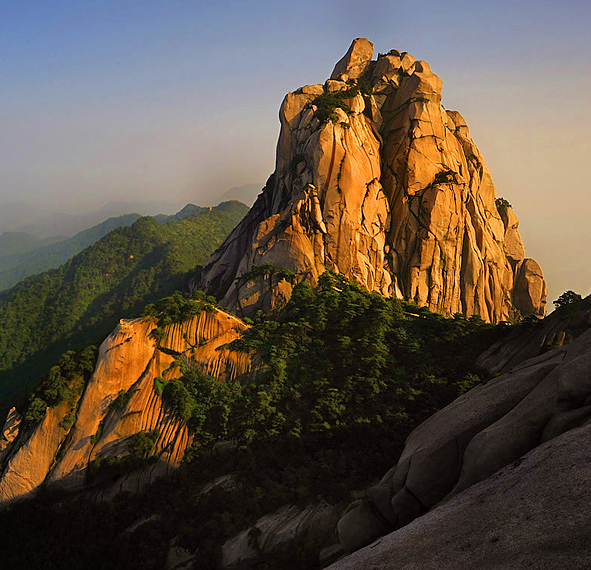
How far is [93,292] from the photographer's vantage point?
89.7 meters

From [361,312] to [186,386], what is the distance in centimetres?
1559

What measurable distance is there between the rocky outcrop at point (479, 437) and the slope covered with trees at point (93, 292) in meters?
50.2

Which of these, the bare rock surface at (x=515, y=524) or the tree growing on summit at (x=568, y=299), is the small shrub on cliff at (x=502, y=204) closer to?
the tree growing on summit at (x=568, y=299)

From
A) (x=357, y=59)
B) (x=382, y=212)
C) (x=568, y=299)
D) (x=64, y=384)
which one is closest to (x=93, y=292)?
(x=64, y=384)

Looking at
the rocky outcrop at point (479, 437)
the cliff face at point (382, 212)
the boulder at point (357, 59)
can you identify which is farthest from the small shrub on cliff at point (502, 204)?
the rocky outcrop at point (479, 437)

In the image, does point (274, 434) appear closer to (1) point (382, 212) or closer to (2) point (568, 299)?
(2) point (568, 299)

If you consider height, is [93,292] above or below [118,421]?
above

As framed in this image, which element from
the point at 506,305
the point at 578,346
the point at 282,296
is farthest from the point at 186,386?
the point at 506,305

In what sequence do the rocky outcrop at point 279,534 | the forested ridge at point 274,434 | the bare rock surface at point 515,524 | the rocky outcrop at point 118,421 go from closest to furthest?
the bare rock surface at point 515,524 → the rocky outcrop at point 279,534 → the forested ridge at point 274,434 → the rocky outcrop at point 118,421

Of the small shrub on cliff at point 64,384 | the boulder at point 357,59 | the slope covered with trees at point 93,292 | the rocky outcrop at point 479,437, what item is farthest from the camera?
the slope covered with trees at point 93,292

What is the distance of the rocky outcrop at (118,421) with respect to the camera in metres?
23.5

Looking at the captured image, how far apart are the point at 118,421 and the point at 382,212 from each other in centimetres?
3406

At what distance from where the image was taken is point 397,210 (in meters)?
43.0

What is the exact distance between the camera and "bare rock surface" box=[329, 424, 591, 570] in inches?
231
